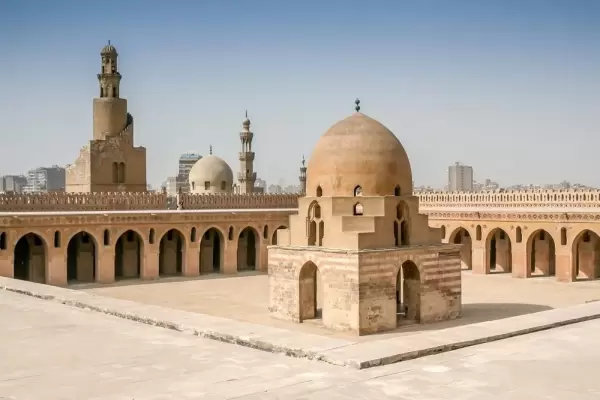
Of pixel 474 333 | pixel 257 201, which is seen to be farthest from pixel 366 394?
pixel 257 201

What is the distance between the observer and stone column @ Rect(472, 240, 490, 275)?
2894 centimetres

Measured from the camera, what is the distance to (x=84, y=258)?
86.7ft

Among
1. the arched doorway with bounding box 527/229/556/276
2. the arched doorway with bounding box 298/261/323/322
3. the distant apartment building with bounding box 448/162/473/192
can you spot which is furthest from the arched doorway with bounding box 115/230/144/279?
the distant apartment building with bounding box 448/162/473/192

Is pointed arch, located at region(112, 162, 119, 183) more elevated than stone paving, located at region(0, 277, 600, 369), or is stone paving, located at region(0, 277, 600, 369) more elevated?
pointed arch, located at region(112, 162, 119, 183)

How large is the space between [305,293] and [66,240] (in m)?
11.1

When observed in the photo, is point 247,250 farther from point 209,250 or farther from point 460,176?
point 460,176

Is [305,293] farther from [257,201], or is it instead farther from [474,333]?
[257,201]

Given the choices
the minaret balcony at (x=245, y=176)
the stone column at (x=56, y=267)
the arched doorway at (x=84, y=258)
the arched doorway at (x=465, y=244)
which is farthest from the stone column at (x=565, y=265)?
the minaret balcony at (x=245, y=176)

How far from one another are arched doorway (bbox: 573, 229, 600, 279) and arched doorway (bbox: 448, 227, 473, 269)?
4.59 metres

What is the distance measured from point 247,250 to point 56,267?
8756mm

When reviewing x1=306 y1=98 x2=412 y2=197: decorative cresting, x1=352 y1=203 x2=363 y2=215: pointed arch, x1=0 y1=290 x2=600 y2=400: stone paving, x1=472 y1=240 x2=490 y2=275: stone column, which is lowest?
x1=472 y1=240 x2=490 y2=275: stone column

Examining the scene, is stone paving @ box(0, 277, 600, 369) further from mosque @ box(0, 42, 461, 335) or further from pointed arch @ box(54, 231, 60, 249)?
pointed arch @ box(54, 231, 60, 249)

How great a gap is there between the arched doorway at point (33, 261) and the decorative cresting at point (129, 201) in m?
1.12

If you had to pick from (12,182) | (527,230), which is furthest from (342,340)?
(12,182)
